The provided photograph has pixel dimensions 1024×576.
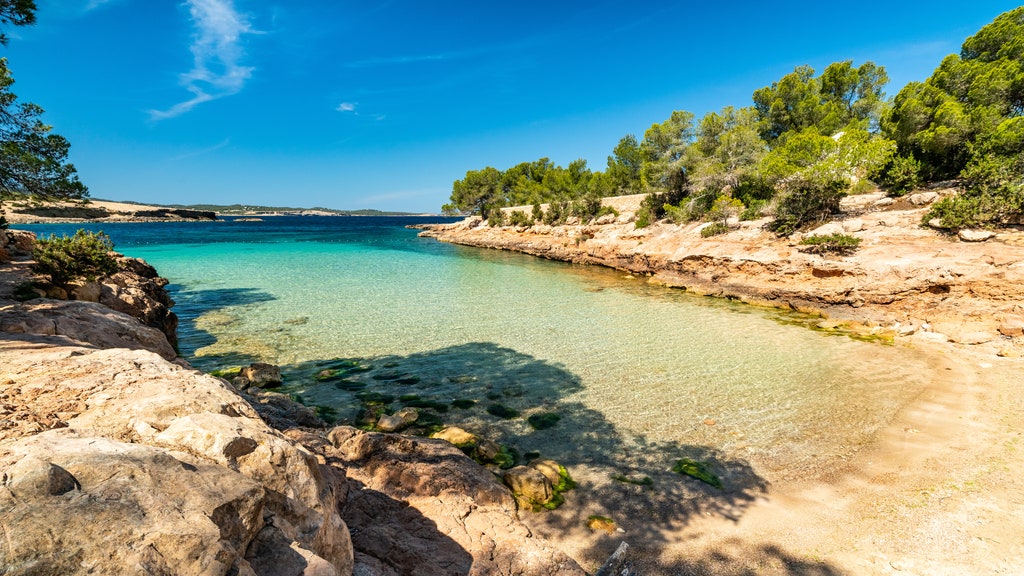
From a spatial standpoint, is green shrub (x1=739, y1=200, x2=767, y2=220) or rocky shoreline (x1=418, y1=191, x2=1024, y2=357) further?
green shrub (x1=739, y1=200, x2=767, y2=220)

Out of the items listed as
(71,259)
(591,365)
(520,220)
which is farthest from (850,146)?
(520,220)

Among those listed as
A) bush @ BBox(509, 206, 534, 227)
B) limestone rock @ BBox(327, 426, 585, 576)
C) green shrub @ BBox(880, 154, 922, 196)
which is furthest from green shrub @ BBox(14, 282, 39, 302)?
bush @ BBox(509, 206, 534, 227)

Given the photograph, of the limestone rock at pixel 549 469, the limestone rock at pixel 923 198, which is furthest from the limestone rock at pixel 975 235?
the limestone rock at pixel 549 469

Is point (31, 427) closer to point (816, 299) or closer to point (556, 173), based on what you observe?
point (816, 299)

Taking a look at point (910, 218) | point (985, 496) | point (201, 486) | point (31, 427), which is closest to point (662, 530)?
point (985, 496)

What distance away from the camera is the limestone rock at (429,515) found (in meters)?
3.92

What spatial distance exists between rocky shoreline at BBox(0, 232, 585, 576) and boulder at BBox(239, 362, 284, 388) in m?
3.48

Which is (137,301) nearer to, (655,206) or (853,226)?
(853,226)

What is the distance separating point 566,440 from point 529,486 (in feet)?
6.23

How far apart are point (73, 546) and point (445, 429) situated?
19.7ft

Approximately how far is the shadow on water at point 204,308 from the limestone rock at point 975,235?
2559 centimetres

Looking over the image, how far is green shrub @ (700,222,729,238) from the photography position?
79.6 feet

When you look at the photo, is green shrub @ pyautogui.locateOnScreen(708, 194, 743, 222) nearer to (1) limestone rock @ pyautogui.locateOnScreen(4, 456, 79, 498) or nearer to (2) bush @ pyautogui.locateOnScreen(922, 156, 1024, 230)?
(2) bush @ pyautogui.locateOnScreen(922, 156, 1024, 230)

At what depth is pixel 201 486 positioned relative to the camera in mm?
2342
